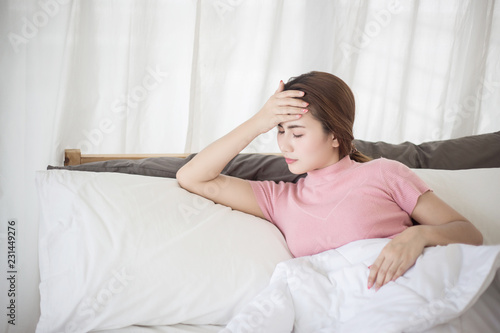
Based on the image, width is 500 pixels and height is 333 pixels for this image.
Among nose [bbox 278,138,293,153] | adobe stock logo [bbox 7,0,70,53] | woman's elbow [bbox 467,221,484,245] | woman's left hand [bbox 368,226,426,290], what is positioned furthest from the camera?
adobe stock logo [bbox 7,0,70,53]

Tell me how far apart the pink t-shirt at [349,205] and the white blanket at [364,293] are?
0.26ft

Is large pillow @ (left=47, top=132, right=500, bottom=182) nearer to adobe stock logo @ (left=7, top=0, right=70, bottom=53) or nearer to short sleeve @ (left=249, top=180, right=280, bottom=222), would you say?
short sleeve @ (left=249, top=180, right=280, bottom=222)

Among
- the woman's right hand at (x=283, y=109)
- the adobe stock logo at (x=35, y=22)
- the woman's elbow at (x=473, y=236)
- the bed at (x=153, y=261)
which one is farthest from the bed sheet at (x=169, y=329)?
the adobe stock logo at (x=35, y=22)

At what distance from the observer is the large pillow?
5.27ft

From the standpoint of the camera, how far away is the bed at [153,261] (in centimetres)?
123

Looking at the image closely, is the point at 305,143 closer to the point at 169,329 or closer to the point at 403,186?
the point at 403,186

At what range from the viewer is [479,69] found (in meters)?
2.41

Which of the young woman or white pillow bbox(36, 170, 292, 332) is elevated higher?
the young woman

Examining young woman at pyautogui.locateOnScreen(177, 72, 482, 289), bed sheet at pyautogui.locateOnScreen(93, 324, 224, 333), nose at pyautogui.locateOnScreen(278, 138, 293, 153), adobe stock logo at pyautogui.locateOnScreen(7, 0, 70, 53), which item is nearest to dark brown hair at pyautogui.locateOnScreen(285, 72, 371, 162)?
young woman at pyautogui.locateOnScreen(177, 72, 482, 289)

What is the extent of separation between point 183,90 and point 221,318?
40.4 inches

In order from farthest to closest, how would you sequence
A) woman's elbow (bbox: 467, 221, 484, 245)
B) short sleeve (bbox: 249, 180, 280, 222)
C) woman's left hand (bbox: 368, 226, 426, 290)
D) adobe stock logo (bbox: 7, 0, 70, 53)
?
adobe stock logo (bbox: 7, 0, 70, 53) → short sleeve (bbox: 249, 180, 280, 222) → woman's elbow (bbox: 467, 221, 484, 245) → woman's left hand (bbox: 368, 226, 426, 290)

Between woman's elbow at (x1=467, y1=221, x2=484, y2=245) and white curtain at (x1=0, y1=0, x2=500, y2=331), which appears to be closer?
woman's elbow at (x1=467, y1=221, x2=484, y2=245)

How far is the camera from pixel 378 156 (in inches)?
70.9

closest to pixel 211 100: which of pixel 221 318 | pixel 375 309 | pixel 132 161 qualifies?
pixel 132 161
